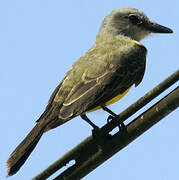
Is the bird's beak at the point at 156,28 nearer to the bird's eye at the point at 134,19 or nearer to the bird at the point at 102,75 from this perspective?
the bird at the point at 102,75

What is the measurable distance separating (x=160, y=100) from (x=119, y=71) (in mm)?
2583

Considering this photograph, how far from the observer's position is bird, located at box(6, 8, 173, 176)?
603 centimetres

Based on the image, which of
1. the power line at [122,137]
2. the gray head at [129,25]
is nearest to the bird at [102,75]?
the gray head at [129,25]

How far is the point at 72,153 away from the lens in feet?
15.7

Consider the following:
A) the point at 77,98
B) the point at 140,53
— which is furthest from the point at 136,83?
the point at 77,98

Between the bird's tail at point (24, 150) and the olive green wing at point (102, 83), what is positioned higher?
the olive green wing at point (102, 83)

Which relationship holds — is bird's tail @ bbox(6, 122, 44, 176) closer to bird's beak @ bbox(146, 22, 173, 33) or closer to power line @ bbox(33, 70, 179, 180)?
power line @ bbox(33, 70, 179, 180)

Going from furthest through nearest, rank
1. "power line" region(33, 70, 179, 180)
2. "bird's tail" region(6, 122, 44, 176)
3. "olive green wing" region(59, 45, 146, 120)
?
"olive green wing" region(59, 45, 146, 120) → "bird's tail" region(6, 122, 44, 176) → "power line" region(33, 70, 179, 180)

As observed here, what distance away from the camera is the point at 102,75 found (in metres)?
6.91

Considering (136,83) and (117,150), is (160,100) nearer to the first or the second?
(117,150)

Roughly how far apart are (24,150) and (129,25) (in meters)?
4.01

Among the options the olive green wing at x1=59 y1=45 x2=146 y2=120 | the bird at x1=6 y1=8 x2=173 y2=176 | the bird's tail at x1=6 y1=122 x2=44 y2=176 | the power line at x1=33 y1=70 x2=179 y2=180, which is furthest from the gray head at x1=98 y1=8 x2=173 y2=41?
the power line at x1=33 y1=70 x2=179 y2=180

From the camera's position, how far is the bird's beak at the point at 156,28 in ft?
29.9

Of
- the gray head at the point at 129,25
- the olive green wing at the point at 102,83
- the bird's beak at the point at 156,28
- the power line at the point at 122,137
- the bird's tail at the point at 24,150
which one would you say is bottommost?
the power line at the point at 122,137
